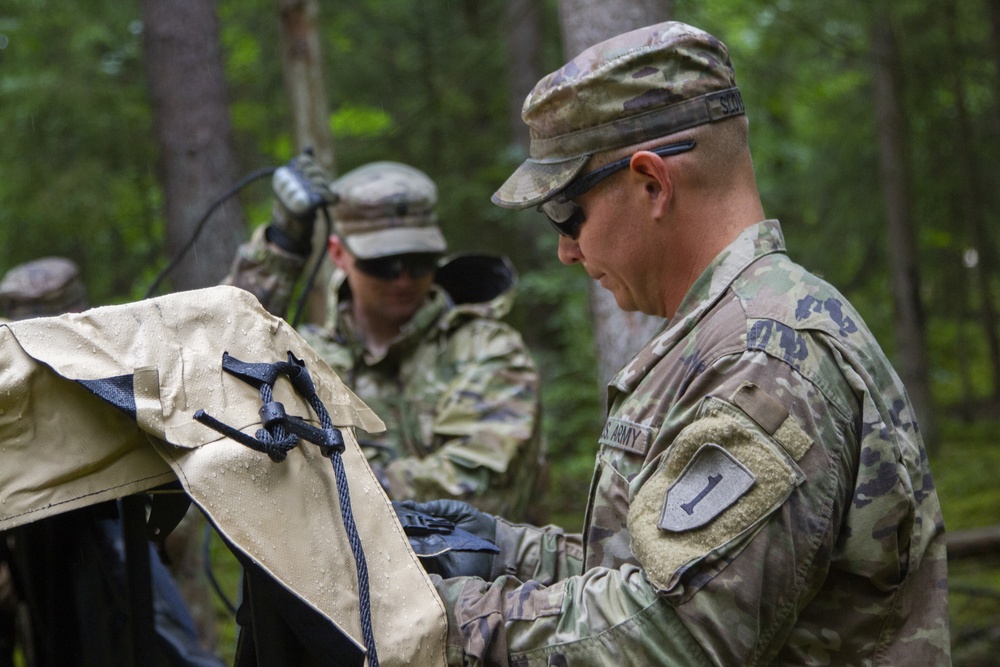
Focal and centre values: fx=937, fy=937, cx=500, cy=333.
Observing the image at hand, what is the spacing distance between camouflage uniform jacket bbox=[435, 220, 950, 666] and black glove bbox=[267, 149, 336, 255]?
198 centimetres

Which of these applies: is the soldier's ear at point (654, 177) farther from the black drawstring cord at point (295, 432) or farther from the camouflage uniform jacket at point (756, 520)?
the black drawstring cord at point (295, 432)

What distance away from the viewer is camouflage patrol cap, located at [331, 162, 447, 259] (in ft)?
12.9

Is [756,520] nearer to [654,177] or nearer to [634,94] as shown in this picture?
[654,177]

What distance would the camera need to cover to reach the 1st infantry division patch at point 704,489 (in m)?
1.61

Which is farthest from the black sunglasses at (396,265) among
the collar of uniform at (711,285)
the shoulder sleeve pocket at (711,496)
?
the shoulder sleeve pocket at (711,496)

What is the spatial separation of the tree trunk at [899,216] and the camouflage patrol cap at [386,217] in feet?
25.1

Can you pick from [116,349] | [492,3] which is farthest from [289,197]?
[492,3]

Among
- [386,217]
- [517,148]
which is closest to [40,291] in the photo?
[386,217]

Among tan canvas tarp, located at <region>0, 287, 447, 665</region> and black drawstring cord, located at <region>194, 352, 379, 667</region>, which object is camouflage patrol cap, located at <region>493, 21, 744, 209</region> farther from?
tan canvas tarp, located at <region>0, 287, 447, 665</region>

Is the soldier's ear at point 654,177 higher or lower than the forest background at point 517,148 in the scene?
higher

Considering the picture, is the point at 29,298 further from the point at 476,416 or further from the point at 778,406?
the point at 778,406

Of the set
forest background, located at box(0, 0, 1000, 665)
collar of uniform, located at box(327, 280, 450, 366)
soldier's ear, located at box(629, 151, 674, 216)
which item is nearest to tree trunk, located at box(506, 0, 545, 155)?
forest background, located at box(0, 0, 1000, 665)

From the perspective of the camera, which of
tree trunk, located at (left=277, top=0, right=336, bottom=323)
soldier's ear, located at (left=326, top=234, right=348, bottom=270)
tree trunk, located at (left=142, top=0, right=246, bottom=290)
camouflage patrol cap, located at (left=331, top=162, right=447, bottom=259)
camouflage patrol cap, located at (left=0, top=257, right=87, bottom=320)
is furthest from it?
tree trunk, located at (left=277, top=0, right=336, bottom=323)

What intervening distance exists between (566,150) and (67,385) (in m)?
1.12
